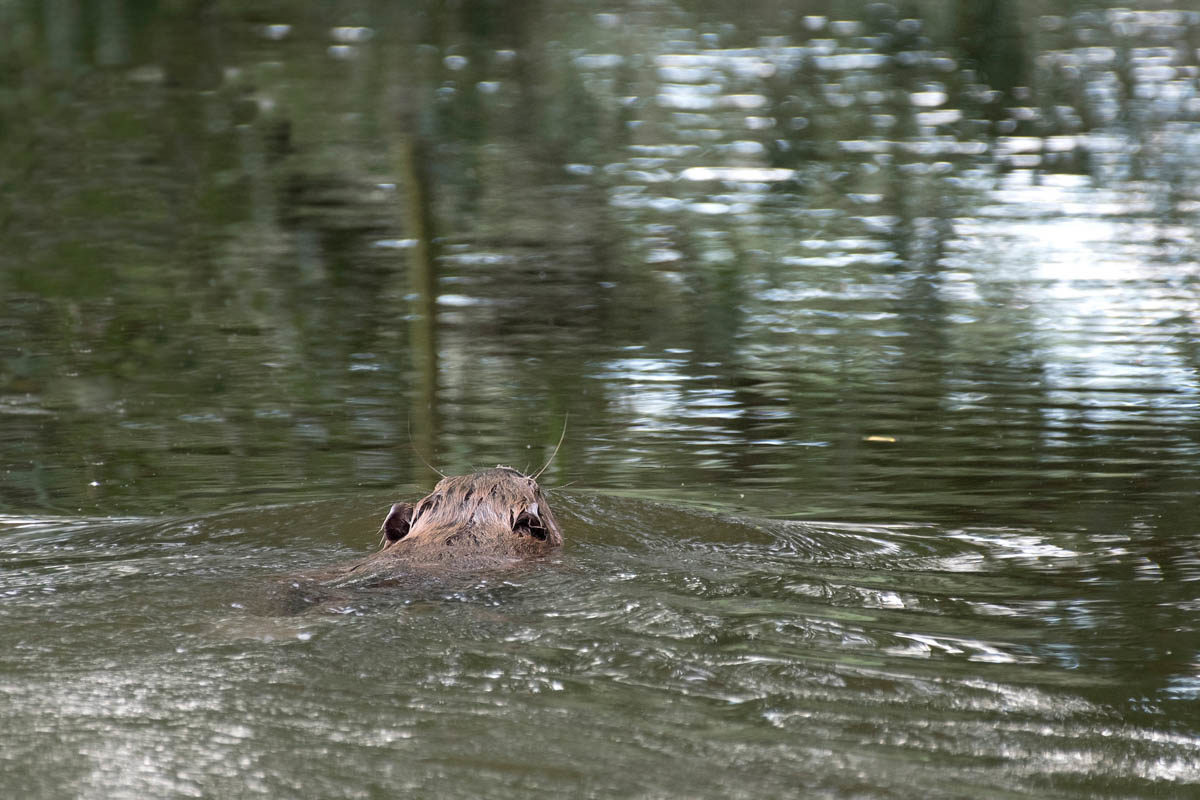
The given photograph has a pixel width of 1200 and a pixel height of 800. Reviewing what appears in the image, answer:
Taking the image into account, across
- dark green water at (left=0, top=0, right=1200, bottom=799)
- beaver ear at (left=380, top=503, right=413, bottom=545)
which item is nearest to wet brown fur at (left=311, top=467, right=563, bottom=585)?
beaver ear at (left=380, top=503, right=413, bottom=545)

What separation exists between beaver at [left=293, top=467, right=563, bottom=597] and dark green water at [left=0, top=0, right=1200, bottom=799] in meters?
0.23

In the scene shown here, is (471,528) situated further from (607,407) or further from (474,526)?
(607,407)

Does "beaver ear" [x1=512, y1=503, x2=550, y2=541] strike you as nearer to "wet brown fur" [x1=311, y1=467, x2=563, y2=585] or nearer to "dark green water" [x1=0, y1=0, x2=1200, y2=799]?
"wet brown fur" [x1=311, y1=467, x2=563, y2=585]

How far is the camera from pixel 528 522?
5250 millimetres

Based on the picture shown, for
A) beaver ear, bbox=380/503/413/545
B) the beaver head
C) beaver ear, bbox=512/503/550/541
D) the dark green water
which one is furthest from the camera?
beaver ear, bbox=380/503/413/545

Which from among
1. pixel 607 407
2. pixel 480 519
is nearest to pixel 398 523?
pixel 480 519

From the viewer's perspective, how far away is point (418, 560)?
188 inches

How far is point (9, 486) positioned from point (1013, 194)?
8.80 m

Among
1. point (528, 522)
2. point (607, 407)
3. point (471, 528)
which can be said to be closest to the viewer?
point (471, 528)

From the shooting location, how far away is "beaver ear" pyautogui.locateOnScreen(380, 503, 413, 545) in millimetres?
5324

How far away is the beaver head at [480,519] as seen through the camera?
16.6 feet

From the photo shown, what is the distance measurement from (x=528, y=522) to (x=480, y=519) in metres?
0.18

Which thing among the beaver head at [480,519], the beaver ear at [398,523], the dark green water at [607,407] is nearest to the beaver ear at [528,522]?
the beaver head at [480,519]

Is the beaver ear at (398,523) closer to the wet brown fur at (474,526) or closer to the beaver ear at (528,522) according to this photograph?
the wet brown fur at (474,526)
